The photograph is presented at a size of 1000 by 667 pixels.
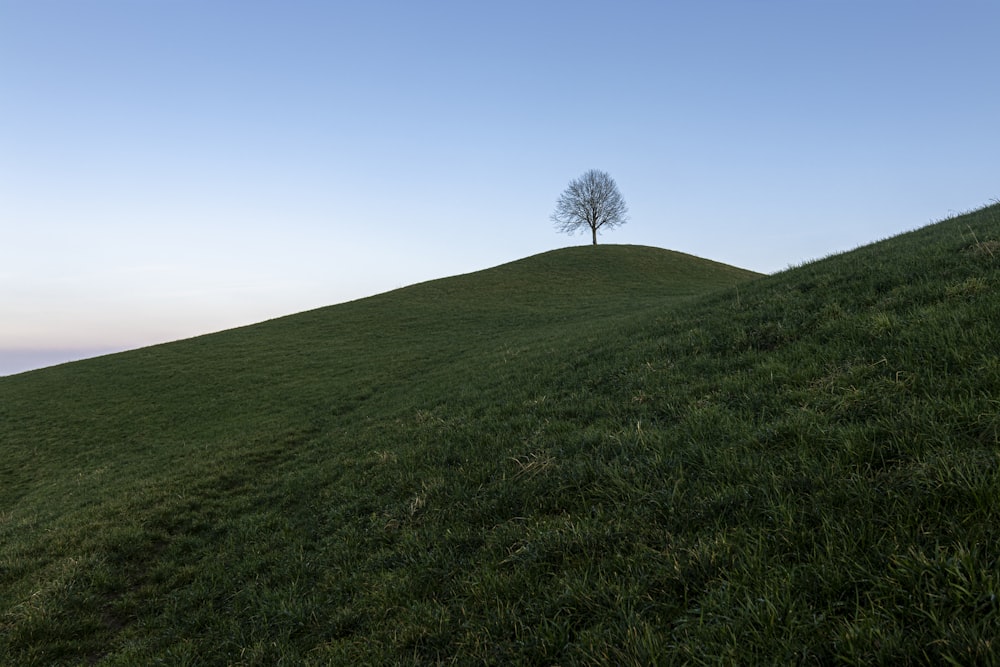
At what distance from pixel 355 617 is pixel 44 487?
18.4m

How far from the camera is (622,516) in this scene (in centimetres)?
473

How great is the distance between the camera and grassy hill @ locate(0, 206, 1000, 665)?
10.3 ft

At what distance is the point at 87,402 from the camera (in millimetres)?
27141

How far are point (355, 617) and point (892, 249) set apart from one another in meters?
16.4

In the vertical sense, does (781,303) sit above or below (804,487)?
above

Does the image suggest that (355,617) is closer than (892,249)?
Yes

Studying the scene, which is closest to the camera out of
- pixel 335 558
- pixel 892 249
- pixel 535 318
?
pixel 335 558

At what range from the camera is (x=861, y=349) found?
6.71 m

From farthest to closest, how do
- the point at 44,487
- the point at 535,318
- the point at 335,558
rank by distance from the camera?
the point at 535,318 < the point at 44,487 < the point at 335,558

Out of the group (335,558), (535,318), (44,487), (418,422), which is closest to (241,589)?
(335,558)

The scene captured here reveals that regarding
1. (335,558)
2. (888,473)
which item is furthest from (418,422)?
(888,473)

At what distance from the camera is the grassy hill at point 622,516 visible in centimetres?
314

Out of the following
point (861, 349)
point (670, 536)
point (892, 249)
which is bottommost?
point (670, 536)

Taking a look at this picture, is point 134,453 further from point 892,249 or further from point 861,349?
point 892,249
